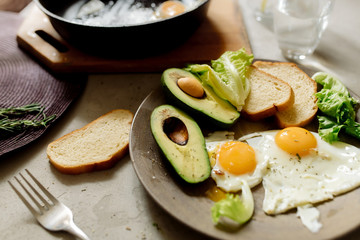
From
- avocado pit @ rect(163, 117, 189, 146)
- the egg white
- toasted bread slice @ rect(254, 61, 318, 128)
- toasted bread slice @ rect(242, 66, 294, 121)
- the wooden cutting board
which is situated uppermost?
the wooden cutting board

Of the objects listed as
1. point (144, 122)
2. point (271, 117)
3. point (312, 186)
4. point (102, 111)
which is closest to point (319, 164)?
point (312, 186)

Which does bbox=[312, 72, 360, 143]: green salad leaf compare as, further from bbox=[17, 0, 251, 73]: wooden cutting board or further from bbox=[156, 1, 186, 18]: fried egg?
bbox=[156, 1, 186, 18]: fried egg

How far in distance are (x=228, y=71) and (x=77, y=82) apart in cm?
97

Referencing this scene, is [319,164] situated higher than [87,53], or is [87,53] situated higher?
[87,53]

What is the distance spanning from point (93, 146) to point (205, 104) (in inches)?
23.9

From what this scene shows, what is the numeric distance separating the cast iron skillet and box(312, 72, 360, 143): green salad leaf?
0.83 m

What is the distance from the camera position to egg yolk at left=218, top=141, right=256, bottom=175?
4.71 ft

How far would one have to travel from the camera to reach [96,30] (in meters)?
1.78

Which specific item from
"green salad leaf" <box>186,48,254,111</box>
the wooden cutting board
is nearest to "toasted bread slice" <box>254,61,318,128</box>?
"green salad leaf" <box>186,48,254,111</box>

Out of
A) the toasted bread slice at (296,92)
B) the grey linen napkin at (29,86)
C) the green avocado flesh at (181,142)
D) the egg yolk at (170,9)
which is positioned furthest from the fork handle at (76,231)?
the egg yolk at (170,9)

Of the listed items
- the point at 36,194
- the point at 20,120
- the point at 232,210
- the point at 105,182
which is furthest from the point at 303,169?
the point at 20,120

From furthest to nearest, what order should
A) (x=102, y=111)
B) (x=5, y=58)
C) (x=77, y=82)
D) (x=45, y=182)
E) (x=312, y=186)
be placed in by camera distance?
(x=5, y=58), (x=77, y=82), (x=102, y=111), (x=45, y=182), (x=312, y=186)

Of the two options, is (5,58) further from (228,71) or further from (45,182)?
(228,71)

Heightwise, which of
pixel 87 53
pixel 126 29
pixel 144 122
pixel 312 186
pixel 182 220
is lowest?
pixel 312 186
